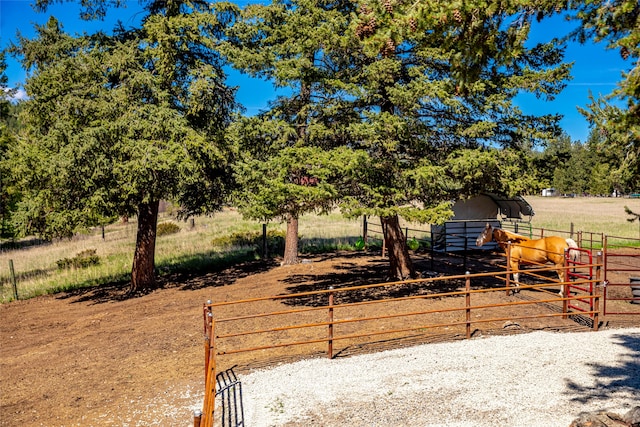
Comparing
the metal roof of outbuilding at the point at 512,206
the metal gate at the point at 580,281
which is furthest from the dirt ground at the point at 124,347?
the metal roof of outbuilding at the point at 512,206

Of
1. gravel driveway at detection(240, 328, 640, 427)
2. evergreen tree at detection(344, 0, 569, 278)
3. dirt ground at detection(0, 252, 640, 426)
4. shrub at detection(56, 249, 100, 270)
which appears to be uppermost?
evergreen tree at detection(344, 0, 569, 278)

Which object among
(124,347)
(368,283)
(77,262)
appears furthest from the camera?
(77,262)

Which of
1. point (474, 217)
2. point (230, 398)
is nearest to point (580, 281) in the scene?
point (230, 398)

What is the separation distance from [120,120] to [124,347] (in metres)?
6.72

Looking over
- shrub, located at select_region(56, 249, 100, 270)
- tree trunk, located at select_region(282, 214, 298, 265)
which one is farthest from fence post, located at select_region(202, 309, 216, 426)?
shrub, located at select_region(56, 249, 100, 270)

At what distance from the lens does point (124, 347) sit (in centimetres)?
1043

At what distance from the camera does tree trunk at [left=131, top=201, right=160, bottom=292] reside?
1673 cm

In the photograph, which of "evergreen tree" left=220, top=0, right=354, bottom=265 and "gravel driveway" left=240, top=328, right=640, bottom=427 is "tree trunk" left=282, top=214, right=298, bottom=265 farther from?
"gravel driveway" left=240, top=328, right=640, bottom=427

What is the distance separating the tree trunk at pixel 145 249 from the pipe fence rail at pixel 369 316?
5.10 meters

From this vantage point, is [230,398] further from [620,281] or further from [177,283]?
[620,281]

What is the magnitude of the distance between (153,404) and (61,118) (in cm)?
1043

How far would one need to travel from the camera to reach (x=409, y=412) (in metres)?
6.14

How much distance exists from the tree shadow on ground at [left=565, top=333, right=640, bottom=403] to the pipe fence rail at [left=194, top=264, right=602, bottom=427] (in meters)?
1.59

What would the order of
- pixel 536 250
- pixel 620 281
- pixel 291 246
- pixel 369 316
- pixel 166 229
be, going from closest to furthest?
pixel 369 316 < pixel 536 250 < pixel 620 281 < pixel 291 246 < pixel 166 229
